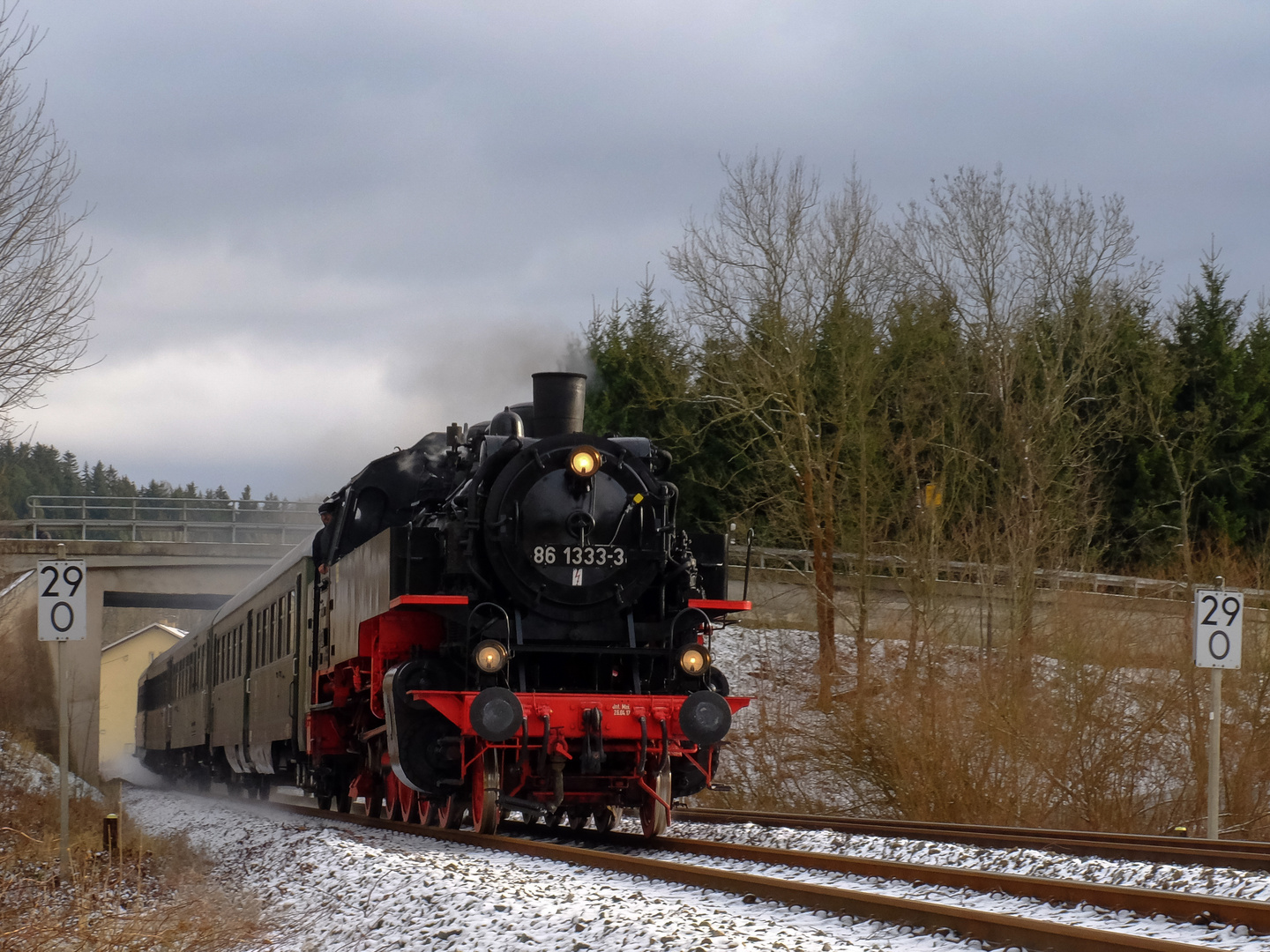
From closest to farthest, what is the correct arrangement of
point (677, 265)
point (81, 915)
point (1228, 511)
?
point (81, 915) → point (677, 265) → point (1228, 511)

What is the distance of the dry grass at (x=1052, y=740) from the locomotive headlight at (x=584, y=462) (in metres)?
6.97

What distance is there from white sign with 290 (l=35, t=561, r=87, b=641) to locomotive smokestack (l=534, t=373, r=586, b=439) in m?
3.82

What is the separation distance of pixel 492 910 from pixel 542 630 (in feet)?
13.5

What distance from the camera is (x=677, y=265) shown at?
85.7ft

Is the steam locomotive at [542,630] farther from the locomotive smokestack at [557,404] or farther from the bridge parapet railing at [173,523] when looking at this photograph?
the bridge parapet railing at [173,523]

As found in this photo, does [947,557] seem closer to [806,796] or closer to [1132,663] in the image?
[1132,663]

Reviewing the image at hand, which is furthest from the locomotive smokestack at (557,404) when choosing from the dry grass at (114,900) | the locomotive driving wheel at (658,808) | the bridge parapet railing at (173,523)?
the bridge parapet railing at (173,523)

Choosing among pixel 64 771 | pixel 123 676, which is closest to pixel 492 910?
pixel 64 771

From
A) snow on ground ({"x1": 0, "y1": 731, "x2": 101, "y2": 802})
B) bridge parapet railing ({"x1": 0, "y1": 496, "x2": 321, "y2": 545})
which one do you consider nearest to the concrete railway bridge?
bridge parapet railing ({"x1": 0, "y1": 496, "x2": 321, "y2": 545})

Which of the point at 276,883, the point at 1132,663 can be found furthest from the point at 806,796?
the point at 276,883

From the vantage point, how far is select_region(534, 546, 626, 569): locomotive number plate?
33.7 ft

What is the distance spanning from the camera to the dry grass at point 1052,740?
15516 millimetres

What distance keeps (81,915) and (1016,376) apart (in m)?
23.4

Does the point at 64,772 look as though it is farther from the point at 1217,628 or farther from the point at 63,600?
the point at 1217,628
